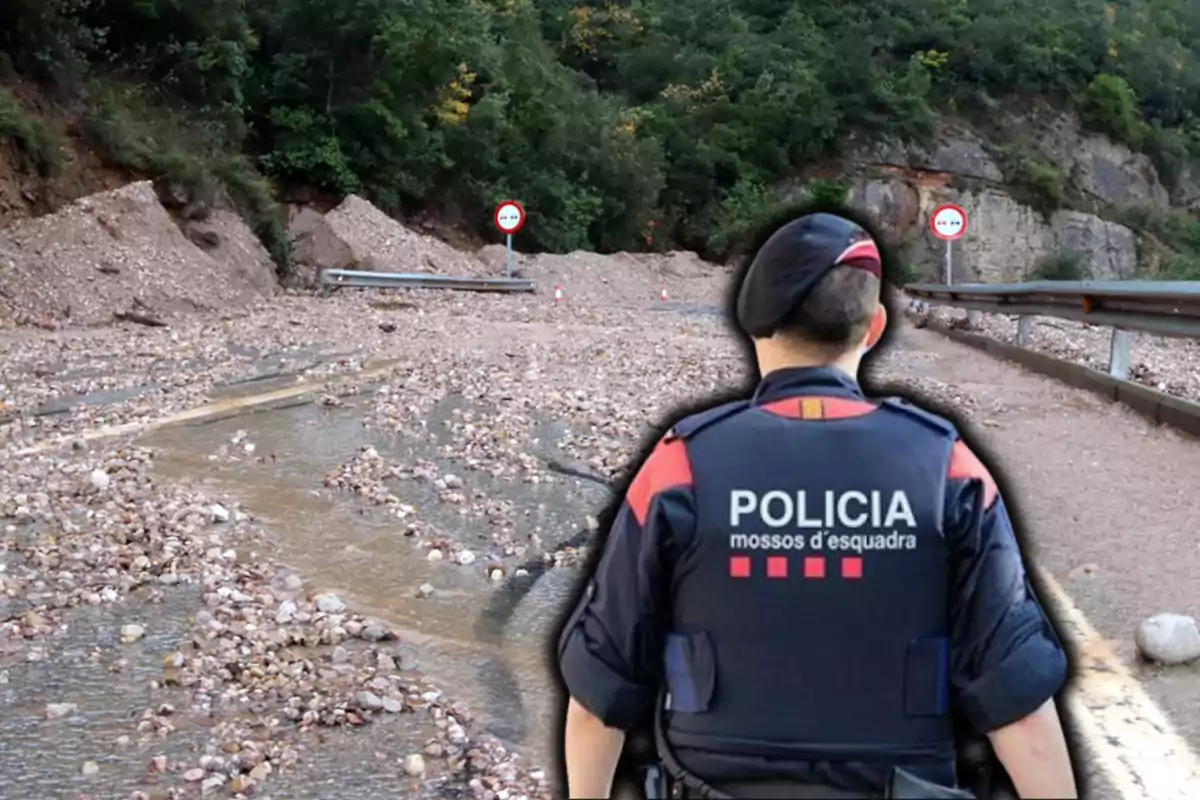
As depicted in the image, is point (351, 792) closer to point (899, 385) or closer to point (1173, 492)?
point (899, 385)

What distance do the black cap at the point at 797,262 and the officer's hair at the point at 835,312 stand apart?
10mm

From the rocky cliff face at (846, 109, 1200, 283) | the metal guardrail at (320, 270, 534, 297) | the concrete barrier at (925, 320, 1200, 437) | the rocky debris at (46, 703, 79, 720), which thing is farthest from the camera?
the rocky cliff face at (846, 109, 1200, 283)

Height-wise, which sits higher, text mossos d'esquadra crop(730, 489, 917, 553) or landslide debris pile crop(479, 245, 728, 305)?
text mossos d'esquadra crop(730, 489, 917, 553)

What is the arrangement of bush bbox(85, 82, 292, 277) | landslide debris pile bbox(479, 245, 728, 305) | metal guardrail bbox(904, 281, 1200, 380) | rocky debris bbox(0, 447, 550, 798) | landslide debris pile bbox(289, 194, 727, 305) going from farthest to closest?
landslide debris pile bbox(479, 245, 728, 305), landslide debris pile bbox(289, 194, 727, 305), bush bbox(85, 82, 292, 277), metal guardrail bbox(904, 281, 1200, 380), rocky debris bbox(0, 447, 550, 798)

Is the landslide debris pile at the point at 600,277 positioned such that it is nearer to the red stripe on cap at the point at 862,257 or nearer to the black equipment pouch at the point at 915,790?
the red stripe on cap at the point at 862,257

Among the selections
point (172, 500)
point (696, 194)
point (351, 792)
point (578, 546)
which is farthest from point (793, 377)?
point (696, 194)

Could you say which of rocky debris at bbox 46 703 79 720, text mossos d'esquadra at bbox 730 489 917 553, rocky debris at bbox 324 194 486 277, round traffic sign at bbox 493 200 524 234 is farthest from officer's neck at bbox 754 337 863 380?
round traffic sign at bbox 493 200 524 234

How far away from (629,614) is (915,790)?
0.44 meters

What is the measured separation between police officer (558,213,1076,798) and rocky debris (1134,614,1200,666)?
10.2 feet

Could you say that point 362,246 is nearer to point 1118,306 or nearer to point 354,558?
point 1118,306

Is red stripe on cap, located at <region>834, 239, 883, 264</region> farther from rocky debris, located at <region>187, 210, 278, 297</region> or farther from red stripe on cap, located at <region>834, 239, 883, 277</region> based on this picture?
rocky debris, located at <region>187, 210, 278, 297</region>

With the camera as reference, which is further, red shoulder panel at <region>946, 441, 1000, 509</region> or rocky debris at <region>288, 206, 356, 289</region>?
rocky debris at <region>288, 206, 356, 289</region>

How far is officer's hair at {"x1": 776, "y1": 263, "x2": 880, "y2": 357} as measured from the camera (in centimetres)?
189

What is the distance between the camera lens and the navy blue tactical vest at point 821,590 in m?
1.79
